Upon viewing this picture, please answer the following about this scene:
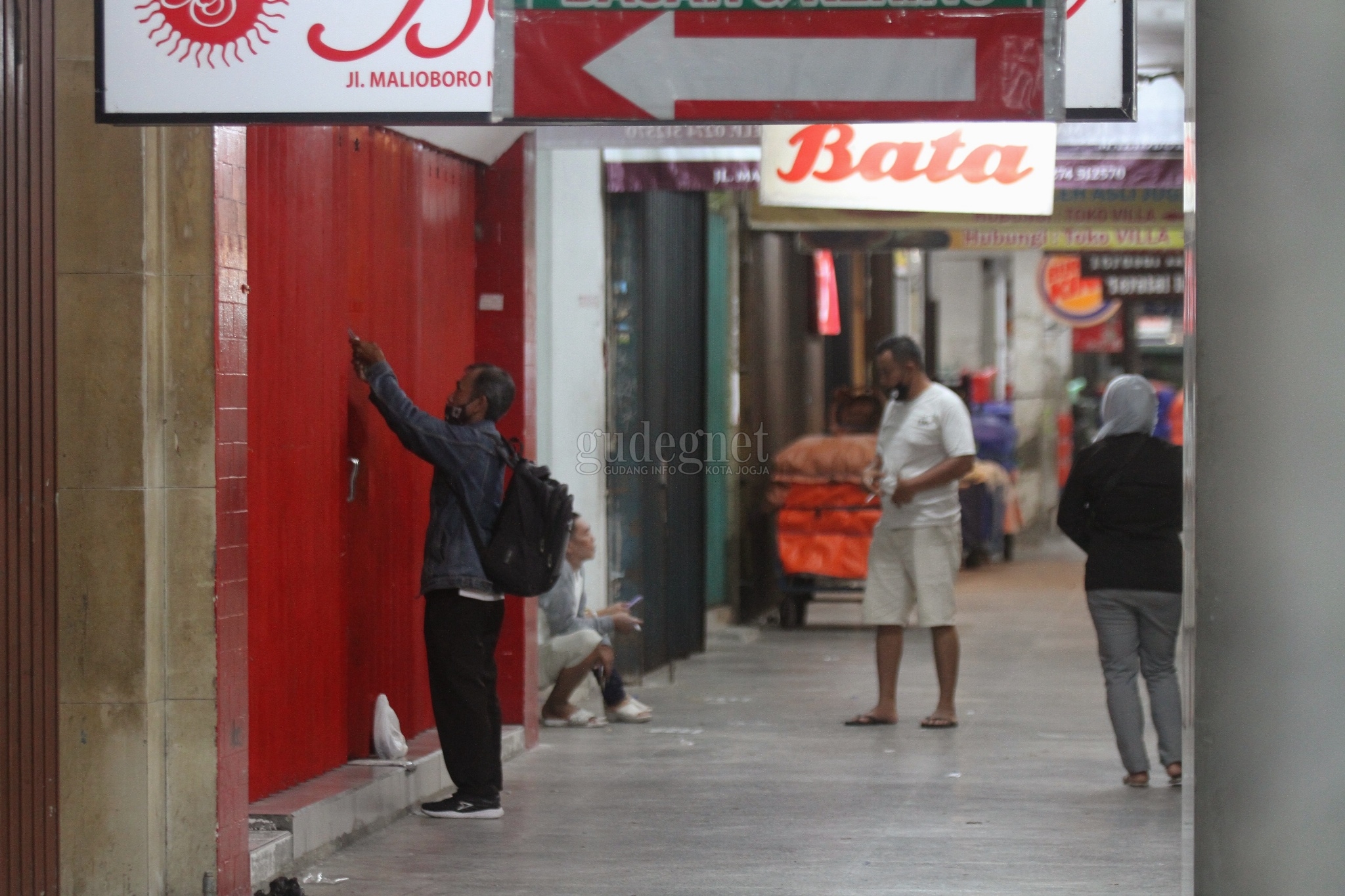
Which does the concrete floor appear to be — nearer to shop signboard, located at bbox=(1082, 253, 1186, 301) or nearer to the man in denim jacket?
the man in denim jacket

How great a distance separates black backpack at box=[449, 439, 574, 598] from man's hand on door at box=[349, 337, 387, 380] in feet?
1.81

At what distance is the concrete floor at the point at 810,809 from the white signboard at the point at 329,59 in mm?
2643

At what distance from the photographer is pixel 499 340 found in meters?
8.76

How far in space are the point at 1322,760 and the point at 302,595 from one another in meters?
4.50

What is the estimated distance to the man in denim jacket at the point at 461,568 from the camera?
7.04 metres

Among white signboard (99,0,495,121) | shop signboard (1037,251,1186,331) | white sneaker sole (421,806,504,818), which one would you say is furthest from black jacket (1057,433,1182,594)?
shop signboard (1037,251,1186,331)

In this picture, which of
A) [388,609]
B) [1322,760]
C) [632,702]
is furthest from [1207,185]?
[632,702]

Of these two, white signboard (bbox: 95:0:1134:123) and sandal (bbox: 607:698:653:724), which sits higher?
white signboard (bbox: 95:0:1134:123)

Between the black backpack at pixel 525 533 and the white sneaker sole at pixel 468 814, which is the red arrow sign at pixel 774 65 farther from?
the white sneaker sole at pixel 468 814

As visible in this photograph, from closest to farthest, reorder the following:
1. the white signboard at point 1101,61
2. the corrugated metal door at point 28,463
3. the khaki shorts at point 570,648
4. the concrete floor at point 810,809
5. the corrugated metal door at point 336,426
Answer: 1. the white signboard at point 1101,61
2. the corrugated metal door at point 28,463
3. the concrete floor at point 810,809
4. the corrugated metal door at point 336,426
5. the khaki shorts at point 570,648

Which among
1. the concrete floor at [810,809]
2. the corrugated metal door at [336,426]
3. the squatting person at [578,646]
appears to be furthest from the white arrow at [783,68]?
the squatting person at [578,646]

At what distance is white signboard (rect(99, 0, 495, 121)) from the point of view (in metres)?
5.03

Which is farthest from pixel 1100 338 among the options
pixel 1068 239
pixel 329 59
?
pixel 329 59

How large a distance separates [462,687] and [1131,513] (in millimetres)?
2965
